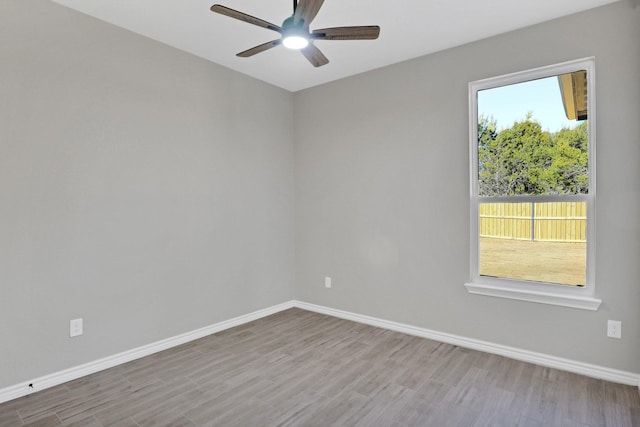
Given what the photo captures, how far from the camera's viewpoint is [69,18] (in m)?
2.59

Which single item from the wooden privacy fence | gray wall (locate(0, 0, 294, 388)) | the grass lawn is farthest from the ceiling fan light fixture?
the grass lawn

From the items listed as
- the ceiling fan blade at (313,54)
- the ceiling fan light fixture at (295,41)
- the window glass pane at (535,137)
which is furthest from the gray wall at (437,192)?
the ceiling fan light fixture at (295,41)

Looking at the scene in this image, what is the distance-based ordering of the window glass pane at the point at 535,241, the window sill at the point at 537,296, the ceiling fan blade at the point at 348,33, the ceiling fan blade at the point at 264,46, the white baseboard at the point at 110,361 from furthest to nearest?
the window glass pane at the point at 535,241, the window sill at the point at 537,296, the white baseboard at the point at 110,361, the ceiling fan blade at the point at 264,46, the ceiling fan blade at the point at 348,33

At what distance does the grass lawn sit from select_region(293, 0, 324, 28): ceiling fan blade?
2.33 m

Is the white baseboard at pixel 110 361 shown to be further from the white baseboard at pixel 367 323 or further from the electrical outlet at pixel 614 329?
the electrical outlet at pixel 614 329

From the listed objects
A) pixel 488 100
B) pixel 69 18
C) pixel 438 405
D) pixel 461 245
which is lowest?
pixel 438 405

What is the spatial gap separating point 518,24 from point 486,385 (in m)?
2.78

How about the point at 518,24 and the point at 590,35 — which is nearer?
the point at 590,35

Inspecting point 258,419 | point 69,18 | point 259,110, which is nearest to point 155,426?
point 258,419

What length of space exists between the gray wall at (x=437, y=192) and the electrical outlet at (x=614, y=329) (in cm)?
4

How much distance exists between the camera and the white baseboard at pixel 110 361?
7.75 feet

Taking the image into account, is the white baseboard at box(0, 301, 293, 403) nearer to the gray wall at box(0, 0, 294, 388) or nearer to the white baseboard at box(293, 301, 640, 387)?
the gray wall at box(0, 0, 294, 388)

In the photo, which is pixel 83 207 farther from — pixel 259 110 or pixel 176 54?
pixel 259 110

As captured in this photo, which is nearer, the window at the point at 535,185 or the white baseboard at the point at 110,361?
the white baseboard at the point at 110,361
